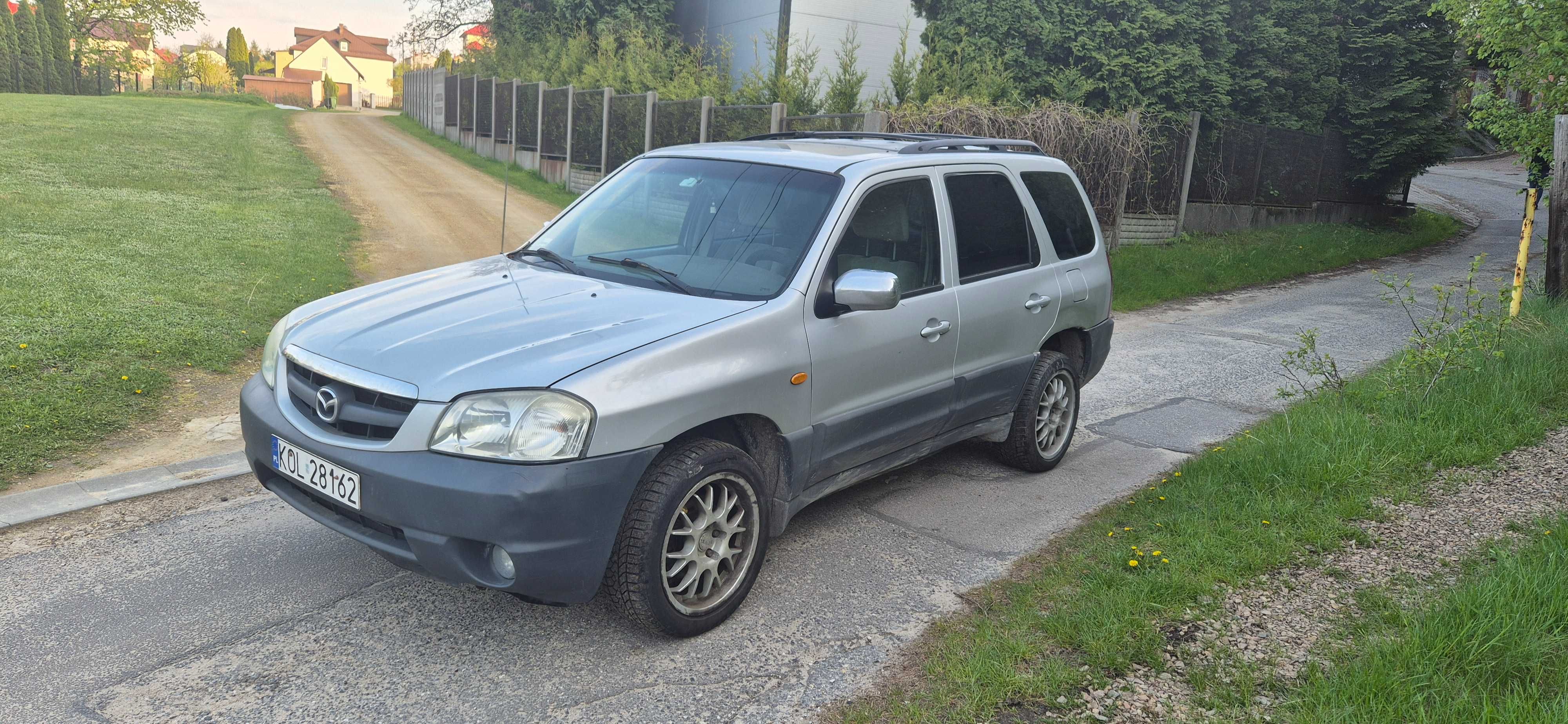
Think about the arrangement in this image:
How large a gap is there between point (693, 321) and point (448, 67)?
38456mm

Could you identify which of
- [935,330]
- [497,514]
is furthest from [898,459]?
[497,514]

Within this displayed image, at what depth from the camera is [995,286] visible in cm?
510

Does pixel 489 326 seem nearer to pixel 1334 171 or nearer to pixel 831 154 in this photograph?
pixel 831 154

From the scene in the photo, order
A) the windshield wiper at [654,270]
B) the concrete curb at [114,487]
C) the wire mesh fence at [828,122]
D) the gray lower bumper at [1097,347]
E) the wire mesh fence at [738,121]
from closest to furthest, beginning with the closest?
the windshield wiper at [654,270]
the concrete curb at [114,487]
the gray lower bumper at [1097,347]
the wire mesh fence at [828,122]
the wire mesh fence at [738,121]

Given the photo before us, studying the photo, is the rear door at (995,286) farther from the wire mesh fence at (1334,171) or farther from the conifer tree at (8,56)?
the conifer tree at (8,56)

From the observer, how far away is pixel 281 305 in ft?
29.1

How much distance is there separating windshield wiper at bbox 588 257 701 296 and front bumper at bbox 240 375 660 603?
87 centimetres

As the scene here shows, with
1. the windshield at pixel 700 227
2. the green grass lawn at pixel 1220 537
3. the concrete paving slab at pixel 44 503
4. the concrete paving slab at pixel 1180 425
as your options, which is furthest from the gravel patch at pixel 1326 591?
the concrete paving slab at pixel 44 503

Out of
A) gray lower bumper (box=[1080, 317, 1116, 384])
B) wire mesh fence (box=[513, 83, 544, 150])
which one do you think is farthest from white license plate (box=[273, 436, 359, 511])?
wire mesh fence (box=[513, 83, 544, 150])

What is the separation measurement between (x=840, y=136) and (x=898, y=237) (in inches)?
52.4

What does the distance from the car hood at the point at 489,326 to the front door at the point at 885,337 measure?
16.6 inches

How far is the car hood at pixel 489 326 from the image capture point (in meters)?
3.36

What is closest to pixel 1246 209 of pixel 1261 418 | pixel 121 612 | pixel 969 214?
pixel 1261 418

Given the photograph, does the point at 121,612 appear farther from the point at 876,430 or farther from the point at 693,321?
the point at 876,430
